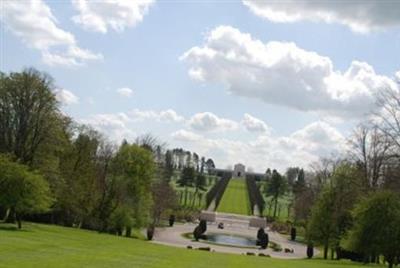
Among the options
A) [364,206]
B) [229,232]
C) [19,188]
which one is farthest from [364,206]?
[229,232]

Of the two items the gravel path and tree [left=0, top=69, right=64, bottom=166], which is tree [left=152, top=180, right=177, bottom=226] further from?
tree [left=0, top=69, right=64, bottom=166]

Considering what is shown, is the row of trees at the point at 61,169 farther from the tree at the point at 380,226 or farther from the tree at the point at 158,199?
the tree at the point at 380,226

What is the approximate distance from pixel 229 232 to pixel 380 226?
54.7 m

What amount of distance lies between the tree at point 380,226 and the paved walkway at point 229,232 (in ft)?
68.8

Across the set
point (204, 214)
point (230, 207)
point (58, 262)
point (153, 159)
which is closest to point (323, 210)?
point (153, 159)

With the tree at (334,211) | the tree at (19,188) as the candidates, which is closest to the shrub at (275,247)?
the tree at (334,211)

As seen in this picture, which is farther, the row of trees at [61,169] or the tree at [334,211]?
the tree at [334,211]

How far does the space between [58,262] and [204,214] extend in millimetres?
77054

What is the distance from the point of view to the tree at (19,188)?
42.8 metres

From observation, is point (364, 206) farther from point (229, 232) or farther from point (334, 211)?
point (229, 232)

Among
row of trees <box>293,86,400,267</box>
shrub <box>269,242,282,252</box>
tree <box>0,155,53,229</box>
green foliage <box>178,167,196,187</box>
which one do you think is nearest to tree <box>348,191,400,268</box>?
row of trees <box>293,86,400,267</box>

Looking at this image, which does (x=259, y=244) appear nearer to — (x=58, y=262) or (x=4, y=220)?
(x=4, y=220)

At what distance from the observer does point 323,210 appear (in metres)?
54.2

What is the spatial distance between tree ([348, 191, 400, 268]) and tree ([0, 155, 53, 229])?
73.8 feet
